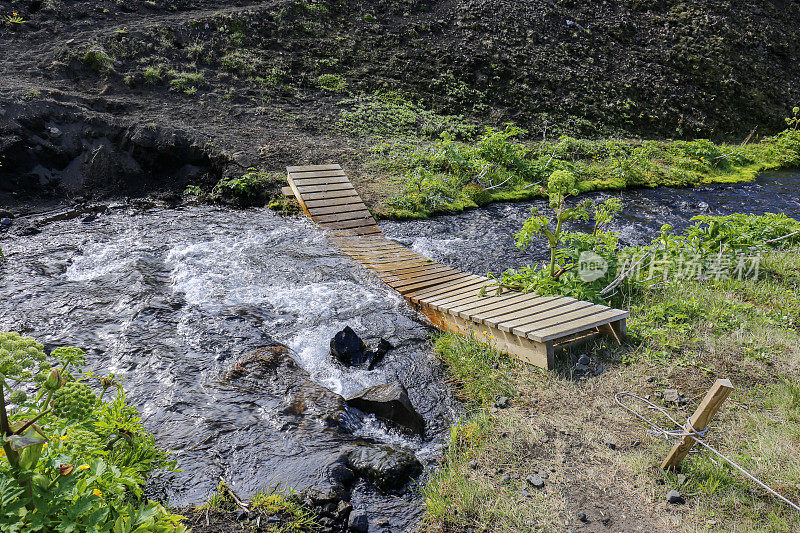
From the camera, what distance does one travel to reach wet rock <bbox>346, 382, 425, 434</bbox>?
4230 millimetres

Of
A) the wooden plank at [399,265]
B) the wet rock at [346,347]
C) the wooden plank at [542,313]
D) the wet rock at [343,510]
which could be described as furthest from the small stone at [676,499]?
the wooden plank at [399,265]

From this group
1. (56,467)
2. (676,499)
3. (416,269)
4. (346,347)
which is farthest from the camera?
(416,269)

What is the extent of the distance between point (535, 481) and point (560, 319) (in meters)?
1.59

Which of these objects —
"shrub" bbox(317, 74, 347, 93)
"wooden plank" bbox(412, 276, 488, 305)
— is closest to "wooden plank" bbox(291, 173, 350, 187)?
"wooden plank" bbox(412, 276, 488, 305)

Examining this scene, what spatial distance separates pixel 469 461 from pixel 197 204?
6.37 metres

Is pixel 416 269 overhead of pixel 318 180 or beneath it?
beneath

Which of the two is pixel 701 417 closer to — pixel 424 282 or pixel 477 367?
pixel 477 367

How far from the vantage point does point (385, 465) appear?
3.68m

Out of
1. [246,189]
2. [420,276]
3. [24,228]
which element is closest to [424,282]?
[420,276]

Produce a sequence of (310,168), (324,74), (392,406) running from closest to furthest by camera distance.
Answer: (392,406)
(310,168)
(324,74)

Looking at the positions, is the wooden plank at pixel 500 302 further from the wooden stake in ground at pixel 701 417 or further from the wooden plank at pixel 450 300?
the wooden stake in ground at pixel 701 417

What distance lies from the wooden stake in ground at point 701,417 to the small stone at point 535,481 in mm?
765

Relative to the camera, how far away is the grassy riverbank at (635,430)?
3.23 m

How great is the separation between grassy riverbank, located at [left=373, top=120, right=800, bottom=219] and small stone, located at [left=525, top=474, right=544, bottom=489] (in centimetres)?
556
